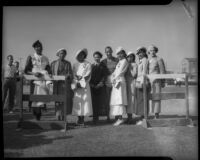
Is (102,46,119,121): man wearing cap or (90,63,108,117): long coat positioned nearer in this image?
(102,46,119,121): man wearing cap

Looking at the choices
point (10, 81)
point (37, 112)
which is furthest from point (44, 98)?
point (10, 81)

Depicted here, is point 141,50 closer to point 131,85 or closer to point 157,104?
point 131,85

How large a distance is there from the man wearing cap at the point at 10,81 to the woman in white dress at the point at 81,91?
843mm

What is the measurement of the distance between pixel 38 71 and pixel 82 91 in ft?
2.33

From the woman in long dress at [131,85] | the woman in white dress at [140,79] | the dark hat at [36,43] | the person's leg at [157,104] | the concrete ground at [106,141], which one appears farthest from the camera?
the woman in long dress at [131,85]

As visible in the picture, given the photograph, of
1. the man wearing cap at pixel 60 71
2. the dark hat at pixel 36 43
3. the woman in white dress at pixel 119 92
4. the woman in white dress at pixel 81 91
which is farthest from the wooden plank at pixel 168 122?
the dark hat at pixel 36 43

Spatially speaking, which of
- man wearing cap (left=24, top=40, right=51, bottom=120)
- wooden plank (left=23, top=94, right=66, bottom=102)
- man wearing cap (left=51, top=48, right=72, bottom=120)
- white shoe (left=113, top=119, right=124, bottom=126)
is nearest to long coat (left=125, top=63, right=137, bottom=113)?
white shoe (left=113, top=119, right=124, bottom=126)

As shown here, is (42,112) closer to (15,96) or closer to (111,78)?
(15,96)

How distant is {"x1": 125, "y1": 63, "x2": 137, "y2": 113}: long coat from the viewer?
561 centimetres

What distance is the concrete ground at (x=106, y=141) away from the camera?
4953 mm

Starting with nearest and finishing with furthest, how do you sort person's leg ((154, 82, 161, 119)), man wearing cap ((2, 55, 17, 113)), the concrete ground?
the concrete ground → man wearing cap ((2, 55, 17, 113)) → person's leg ((154, 82, 161, 119))

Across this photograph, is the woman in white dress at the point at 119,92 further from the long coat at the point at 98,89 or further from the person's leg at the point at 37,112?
the person's leg at the point at 37,112

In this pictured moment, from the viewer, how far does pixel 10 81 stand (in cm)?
521

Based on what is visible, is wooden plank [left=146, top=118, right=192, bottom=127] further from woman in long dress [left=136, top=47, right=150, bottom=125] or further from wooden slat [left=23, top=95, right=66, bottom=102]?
wooden slat [left=23, top=95, right=66, bottom=102]
